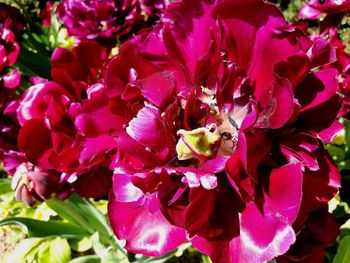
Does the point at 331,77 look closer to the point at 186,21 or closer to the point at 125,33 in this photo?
the point at 186,21

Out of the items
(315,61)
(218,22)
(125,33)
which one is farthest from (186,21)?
(125,33)

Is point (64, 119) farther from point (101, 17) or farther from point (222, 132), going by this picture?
point (101, 17)

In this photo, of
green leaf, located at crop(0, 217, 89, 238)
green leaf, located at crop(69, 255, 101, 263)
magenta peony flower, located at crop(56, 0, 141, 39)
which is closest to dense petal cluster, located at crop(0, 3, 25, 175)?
green leaf, located at crop(0, 217, 89, 238)

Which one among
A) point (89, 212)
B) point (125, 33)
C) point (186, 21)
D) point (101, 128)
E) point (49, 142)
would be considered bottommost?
point (89, 212)

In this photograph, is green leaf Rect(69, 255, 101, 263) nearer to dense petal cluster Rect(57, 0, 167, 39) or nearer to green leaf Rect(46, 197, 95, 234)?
green leaf Rect(46, 197, 95, 234)

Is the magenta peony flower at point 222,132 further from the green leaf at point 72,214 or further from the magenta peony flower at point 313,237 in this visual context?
the green leaf at point 72,214

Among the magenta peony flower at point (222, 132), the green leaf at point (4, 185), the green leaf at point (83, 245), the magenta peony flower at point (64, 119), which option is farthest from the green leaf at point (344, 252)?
the green leaf at point (4, 185)
